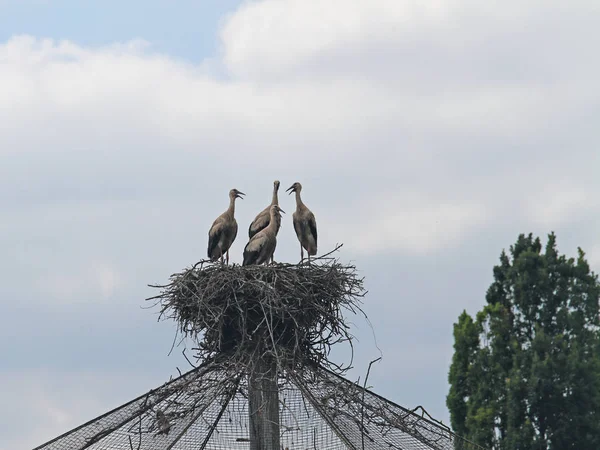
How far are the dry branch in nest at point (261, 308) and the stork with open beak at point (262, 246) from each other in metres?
1.36

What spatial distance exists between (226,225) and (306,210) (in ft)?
4.14

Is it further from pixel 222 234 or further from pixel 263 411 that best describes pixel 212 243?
pixel 263 411

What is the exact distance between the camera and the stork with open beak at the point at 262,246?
17953 mm

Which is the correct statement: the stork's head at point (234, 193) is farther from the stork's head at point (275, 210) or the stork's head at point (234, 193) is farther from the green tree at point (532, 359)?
the green tree at point (532, 359)

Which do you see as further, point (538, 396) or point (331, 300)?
point (538, 396)

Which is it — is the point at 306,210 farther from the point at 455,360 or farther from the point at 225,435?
the point at 455,360

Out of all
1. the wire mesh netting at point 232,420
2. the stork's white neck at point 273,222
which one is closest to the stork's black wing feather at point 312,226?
the stork's white neck at point 273,222

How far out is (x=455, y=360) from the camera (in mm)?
37031

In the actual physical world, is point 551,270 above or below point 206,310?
above

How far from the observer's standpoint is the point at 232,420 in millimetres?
15523

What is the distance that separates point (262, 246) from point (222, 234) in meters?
1.29

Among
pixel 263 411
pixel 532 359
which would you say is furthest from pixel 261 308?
pixel 532 359

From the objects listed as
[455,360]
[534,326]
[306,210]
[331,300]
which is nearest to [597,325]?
[534,326]

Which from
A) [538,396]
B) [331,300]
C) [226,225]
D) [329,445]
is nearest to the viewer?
[329,445]
